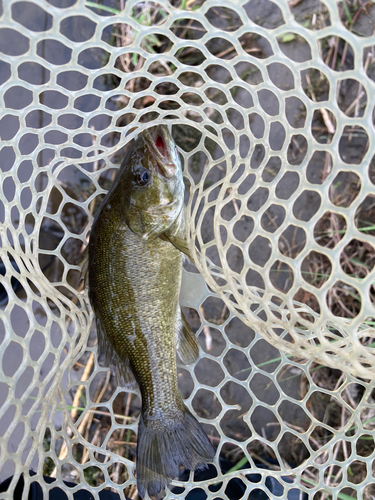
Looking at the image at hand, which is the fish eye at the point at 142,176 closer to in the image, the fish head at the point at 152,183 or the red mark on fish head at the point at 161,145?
the fish head at the point at 152,183

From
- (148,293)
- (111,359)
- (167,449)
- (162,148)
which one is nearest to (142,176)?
(162,148)

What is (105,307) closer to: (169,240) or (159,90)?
(169,240)

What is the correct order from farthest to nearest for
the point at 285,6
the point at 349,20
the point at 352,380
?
the point at 349,20
the point at 352,380
the point at 285,6

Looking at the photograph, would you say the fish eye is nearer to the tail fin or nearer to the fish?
the fish

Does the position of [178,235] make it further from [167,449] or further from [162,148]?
[167,449]

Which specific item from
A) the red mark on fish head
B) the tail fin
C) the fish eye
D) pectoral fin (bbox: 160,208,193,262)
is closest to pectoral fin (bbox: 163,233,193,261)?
pectoral fin (bbox: 160,208,193,262)

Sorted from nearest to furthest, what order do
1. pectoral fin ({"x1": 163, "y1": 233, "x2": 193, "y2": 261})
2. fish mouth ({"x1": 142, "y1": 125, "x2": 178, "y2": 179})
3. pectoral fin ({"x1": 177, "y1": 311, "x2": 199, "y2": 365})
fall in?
fish mouth ({"x1": 142, "y1": 125, "x2": 178, "y2": 179}), pectoral fin ({"x1": 163, "y1": 233, "x2": 193, "y2": 261}), pectoral fin ({"x1": 177, "y1": 311, "x2": 199, "y2": 365})

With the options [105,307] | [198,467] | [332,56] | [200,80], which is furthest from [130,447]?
[332,56]

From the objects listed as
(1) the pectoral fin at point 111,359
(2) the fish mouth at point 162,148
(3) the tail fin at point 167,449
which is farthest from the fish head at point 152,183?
(3) the tail fin at point 167,449

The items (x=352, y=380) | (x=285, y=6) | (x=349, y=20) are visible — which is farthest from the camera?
(x=349, y=20)
